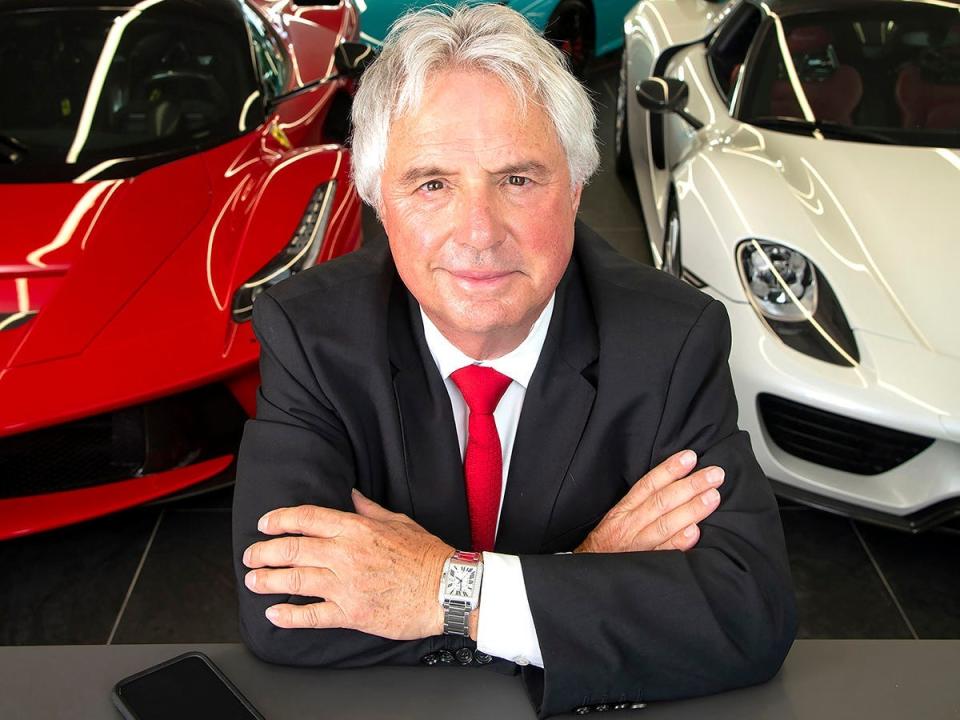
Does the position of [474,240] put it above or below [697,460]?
above

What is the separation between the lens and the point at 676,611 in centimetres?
121

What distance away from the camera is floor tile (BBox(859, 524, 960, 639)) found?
2.35 meters

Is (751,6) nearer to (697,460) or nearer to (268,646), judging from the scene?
(697,460)

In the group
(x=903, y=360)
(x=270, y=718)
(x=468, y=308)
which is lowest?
(x=903, y=360)

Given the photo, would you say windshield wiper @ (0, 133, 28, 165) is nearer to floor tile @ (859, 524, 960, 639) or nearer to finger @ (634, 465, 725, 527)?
finger @ (634, 465, 725, 527)

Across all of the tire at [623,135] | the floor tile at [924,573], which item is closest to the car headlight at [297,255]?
the floor tile at [924,573]

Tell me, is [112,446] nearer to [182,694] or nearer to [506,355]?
[506,355]

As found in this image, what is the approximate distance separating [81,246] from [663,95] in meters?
1.69

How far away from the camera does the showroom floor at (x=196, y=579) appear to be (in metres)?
2.31

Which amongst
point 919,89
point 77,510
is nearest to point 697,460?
point 77,510

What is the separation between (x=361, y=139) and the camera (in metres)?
1.51

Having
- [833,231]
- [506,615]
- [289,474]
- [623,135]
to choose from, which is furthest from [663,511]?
[623,135]

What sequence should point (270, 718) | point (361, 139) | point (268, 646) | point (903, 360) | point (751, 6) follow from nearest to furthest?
point (270, 718) → point (268, 646) → point (361, 139) → point (903, 360) → point (751, 6)

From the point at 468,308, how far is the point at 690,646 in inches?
22.0
